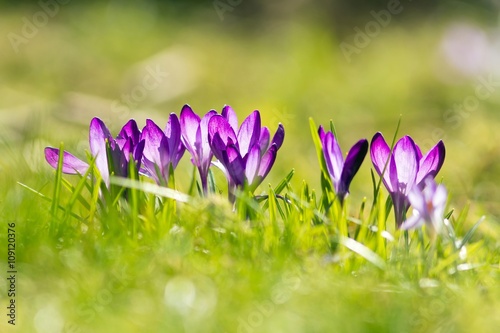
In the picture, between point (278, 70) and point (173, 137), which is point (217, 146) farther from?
point (278, 70)

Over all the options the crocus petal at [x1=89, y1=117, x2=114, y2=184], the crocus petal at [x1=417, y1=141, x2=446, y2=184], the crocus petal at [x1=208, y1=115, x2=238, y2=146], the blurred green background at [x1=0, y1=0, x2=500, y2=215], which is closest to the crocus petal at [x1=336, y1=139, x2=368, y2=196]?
the crocus petal at [x1=417, y1=141, x2=446, y2=184]

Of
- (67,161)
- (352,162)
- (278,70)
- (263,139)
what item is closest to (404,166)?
(352,162)

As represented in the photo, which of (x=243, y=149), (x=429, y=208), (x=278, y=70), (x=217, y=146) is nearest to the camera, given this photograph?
(x=429, y=208)

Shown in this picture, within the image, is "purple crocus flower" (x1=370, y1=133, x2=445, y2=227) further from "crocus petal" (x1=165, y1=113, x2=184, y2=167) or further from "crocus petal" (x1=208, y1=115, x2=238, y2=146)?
"crocus petal" (x1=165, y1=113, x2=184, y2=167)

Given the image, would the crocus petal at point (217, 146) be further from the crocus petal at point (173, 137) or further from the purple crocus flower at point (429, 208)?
the purple crocus flower at point (429, 208)

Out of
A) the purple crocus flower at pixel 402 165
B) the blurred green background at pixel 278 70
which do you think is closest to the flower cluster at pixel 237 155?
the purple crocus flower at pixel 402 165

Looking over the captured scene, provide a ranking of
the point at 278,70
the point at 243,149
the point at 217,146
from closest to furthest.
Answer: the point at 217,146 → the point at 243,149 → the point at 278,70
